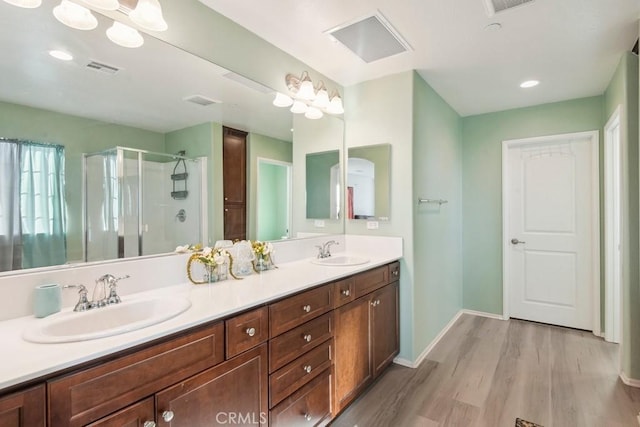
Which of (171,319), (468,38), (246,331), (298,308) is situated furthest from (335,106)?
(171,319)

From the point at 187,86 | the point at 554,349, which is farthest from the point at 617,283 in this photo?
the point at 187,86

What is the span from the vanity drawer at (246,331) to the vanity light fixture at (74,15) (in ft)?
4.46

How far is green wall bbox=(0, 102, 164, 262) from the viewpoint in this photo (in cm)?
120

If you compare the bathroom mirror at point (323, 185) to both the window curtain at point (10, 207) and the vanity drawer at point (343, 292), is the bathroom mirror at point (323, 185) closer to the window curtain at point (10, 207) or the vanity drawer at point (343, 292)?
the vanity drawer at point (343, 292)

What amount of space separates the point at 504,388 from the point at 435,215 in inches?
58.6

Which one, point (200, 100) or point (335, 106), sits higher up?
point (335, 106)

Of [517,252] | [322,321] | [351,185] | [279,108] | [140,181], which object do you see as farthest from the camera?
[517,252]

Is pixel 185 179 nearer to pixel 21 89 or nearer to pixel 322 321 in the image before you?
pixel 21 89

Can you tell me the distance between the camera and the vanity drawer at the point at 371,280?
2049 millimetres

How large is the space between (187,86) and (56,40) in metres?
0.58

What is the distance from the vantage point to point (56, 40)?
130 cm

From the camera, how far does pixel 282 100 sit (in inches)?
91.0

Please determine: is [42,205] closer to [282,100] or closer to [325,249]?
[282,100]

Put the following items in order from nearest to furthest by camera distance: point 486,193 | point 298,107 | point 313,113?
point 298,107 → point 313,113 → point 486,193
